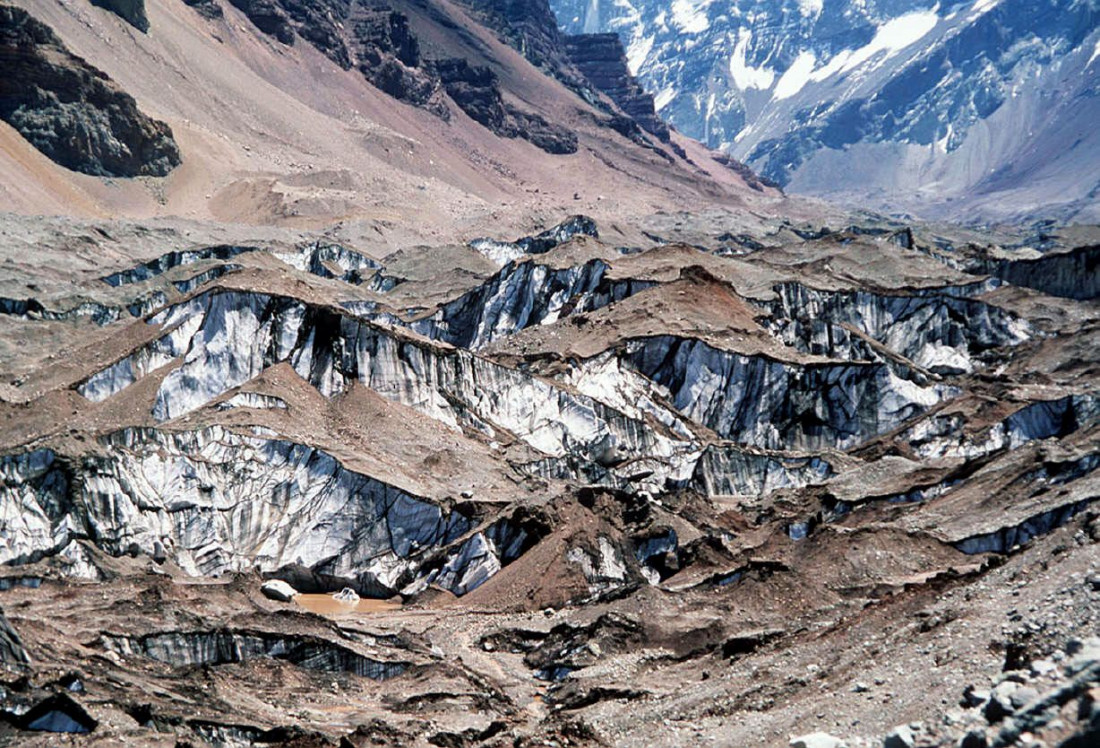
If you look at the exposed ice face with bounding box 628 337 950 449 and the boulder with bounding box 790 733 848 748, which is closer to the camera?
the boulder with bounding box 790 733 848 748

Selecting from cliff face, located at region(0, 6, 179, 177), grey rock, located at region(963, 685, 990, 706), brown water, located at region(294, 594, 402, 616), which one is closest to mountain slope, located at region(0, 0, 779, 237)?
cliff face, located at region(0, 6, 179, 177)

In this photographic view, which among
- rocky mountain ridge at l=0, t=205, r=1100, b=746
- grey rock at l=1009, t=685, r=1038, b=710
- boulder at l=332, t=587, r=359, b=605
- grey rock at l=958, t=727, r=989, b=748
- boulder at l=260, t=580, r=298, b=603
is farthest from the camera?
boulder at l=332, t=587, r=359, b=605

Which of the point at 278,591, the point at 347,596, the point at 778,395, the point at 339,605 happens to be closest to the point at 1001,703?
the point at 278,591

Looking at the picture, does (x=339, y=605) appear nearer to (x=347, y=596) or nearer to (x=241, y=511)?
(x=347, y=596)

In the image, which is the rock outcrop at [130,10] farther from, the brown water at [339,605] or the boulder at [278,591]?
the boulder at [278,591]

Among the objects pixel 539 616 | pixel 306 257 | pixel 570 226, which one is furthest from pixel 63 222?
pixel 539 616

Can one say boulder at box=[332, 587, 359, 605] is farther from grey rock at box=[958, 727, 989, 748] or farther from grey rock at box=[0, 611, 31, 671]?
grey rock at box=[958, 727, 989, 748]

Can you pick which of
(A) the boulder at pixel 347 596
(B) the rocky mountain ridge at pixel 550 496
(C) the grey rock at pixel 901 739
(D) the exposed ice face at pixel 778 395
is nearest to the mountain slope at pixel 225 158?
(B) the rocky mountain ridge at pixel 550 496
